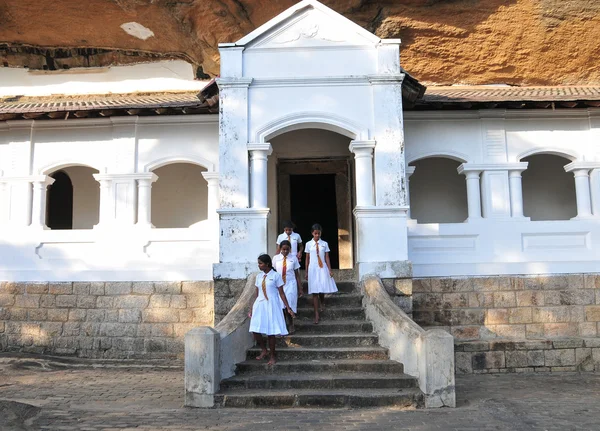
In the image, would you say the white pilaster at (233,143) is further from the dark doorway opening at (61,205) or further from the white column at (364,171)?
the dark doorway opening at (61,205)

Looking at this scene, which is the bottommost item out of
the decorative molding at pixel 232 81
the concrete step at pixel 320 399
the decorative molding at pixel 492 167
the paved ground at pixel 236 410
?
the paved ground at pixel 236 410

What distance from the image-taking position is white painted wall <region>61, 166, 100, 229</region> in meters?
12.3

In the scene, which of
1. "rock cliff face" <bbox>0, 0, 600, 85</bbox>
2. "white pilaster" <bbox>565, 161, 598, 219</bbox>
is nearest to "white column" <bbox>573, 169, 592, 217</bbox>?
"white pilaster" <bbox>565, 161, 598, 219</bbox>

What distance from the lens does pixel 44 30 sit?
12930mm

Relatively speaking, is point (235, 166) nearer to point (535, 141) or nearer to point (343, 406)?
point (343, 406)

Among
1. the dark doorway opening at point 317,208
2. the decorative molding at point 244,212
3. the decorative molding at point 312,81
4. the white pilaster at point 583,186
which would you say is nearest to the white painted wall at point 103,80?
the dark doorway opening at point 317,208

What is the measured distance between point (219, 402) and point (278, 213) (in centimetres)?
546

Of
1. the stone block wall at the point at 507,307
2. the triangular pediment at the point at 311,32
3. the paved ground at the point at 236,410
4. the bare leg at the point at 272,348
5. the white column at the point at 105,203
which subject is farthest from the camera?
the white column at the point at 105,203

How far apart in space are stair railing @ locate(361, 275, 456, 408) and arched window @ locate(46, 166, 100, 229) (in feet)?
24.9

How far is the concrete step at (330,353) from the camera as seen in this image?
7.18 meters

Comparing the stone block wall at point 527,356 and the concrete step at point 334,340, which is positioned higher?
the concrete step at point 334,340

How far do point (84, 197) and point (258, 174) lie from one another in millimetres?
5397

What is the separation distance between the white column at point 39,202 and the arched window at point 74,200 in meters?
1.45

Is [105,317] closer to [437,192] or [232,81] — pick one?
[232,81]
